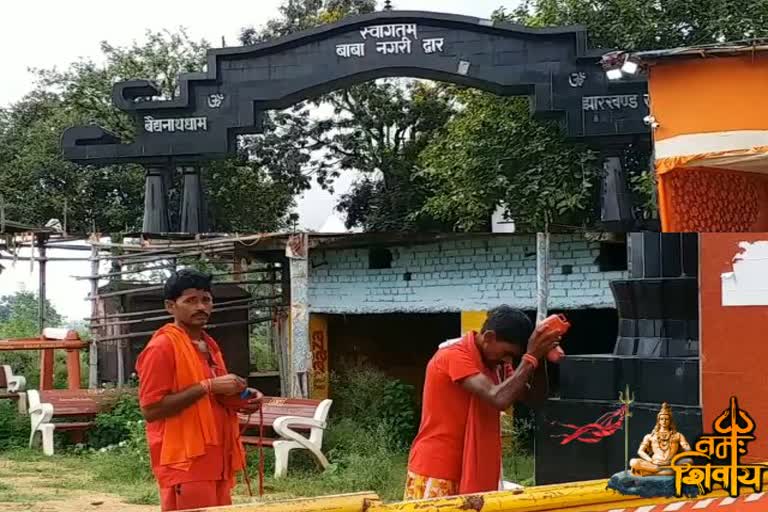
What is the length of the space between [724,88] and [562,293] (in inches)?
189

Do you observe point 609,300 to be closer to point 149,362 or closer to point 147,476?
point 147,476

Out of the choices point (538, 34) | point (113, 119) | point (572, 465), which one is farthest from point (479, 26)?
point (113, 119)

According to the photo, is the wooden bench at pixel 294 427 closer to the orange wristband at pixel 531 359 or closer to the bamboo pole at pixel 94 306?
the bamboo pole at pixel 94 306

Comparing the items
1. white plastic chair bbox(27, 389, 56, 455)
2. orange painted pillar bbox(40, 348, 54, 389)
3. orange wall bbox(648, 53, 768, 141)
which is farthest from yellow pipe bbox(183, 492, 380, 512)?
orange painted pillar bbox(40, 348, 54, 389)

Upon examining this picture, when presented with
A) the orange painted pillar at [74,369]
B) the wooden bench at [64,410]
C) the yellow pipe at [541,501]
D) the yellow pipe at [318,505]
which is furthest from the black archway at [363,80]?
the yellow pipe at [318,505]

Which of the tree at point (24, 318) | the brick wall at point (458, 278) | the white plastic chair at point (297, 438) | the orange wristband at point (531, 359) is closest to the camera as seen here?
the orange wristband at point (531, 359)

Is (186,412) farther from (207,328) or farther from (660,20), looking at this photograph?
(660,20)

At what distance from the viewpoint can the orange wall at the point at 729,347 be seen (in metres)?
5.05

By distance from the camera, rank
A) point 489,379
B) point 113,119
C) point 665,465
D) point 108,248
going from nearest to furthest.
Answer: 1. point 489,379
2. point 665,465
3. point 108,248
4. point 113,119

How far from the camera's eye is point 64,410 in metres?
11.1

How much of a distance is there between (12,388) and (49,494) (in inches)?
185

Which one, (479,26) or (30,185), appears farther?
(30,185)

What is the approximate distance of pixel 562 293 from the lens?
10.8 meters

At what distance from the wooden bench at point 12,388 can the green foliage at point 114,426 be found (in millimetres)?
1718
